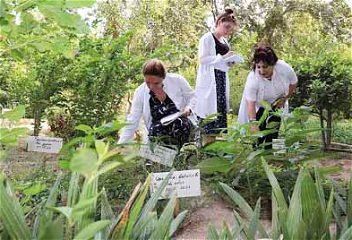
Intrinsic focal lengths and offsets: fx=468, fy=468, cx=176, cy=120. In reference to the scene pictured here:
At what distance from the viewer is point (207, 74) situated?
341 centimetres

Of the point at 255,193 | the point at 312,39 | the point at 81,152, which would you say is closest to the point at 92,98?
the point at 255,193

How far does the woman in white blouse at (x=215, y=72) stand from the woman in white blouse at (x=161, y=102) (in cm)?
54

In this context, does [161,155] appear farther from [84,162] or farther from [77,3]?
[84,162]

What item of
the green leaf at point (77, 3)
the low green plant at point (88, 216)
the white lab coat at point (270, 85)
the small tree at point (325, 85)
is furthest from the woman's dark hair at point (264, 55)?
the green leaf at point (77, 3)

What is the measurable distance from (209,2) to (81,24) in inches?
366

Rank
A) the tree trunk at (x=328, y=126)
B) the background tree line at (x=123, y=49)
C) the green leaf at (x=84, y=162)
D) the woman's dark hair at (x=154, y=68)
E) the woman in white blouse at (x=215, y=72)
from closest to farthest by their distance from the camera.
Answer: the green leaf at (x=84, y=162) → the background tree line at (x=123, y=49) → the woman's dark hair at (x=154, y=68) → the woman in white blouse at (x=215, y=72) → the tree trunk at (x=328, y=126)

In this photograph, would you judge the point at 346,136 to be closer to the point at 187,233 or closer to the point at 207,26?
the point at 187,233

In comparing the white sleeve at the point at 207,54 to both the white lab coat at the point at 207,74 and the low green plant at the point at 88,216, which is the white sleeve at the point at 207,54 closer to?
the white lab coat at the point at 207,74

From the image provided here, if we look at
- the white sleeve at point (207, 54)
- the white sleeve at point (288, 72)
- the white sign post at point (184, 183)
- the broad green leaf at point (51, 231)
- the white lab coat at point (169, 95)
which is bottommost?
the white sign post at point (184, 183)

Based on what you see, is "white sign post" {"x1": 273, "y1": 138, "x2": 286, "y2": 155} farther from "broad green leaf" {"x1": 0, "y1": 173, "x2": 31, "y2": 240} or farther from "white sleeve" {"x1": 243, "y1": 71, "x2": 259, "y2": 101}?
"broad green leaf" {"x1": 0, "y1": 173, "x2": 31, "y2": 240}

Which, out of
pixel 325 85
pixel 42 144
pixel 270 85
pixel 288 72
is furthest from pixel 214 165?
pixel 325 85

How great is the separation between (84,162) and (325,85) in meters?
3.99

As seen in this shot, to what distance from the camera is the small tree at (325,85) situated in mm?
4125

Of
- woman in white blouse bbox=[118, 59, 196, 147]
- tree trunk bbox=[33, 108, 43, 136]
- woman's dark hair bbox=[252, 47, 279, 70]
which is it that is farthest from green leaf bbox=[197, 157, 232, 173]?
tree trunk bbox=[33, 108, 43, 136]
